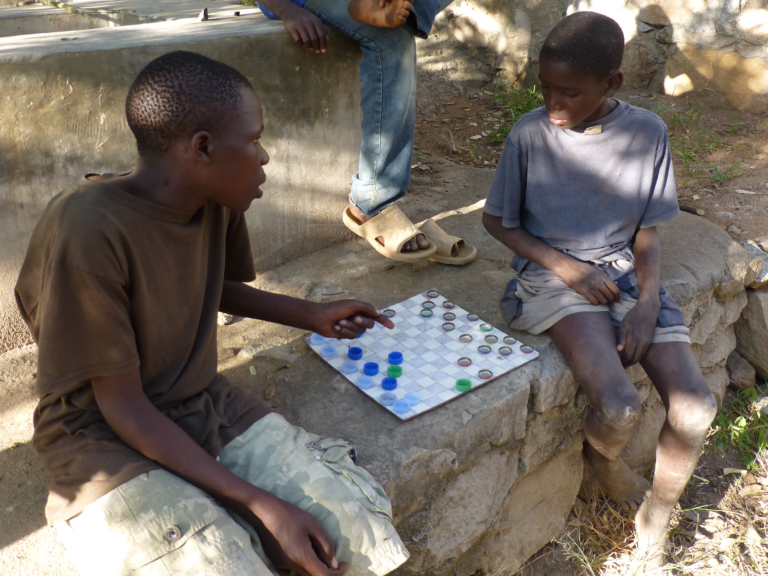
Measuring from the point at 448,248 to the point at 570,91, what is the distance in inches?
35.6

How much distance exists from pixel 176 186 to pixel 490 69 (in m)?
4.04

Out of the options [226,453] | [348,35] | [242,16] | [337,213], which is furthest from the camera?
[337,213]

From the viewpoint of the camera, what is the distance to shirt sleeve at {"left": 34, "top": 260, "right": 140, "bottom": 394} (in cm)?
138

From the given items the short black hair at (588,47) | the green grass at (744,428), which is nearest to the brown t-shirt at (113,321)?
the short black hair at (588,47)

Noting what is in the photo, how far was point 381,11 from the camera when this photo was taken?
247 centimetres

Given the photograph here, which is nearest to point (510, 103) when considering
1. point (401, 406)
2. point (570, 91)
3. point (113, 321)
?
point (570, 91)

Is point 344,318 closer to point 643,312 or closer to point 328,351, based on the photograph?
point 328,351

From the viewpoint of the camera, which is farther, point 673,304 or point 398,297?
point 398,297

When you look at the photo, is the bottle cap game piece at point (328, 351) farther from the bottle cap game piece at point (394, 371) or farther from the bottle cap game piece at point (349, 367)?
the bottle cap game piece at point (394, 371)

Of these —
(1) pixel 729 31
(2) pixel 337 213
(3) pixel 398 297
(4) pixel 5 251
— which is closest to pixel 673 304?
(3) pixel 398 297

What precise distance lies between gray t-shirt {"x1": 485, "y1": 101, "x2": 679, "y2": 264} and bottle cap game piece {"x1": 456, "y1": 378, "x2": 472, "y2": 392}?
579 mm

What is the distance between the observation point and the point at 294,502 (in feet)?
4.99

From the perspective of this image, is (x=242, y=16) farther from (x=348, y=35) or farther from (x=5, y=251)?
(x=5, y=251)

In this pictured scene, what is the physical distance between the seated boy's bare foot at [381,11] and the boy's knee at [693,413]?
63.1 inches
